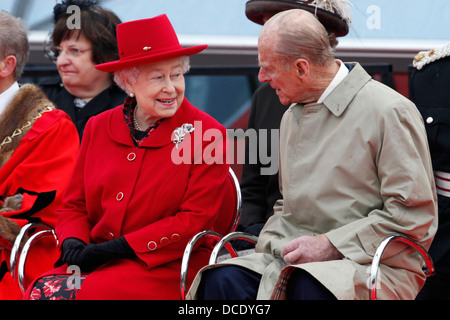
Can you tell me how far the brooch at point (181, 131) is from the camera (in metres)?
3.22

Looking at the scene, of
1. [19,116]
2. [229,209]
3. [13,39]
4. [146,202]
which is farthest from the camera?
[13,39]

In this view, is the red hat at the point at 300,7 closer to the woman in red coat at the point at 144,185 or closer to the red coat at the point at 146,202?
the woman in red coat at the point at 144,185

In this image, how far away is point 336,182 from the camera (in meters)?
2.84

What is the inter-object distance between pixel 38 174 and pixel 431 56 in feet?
6.59

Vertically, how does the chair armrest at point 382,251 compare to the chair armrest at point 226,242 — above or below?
above

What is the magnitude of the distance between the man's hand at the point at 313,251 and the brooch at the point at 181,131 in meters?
0.76

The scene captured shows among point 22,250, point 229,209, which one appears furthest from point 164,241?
point 22,250

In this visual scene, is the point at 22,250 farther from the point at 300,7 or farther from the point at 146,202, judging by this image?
the point at 300,7

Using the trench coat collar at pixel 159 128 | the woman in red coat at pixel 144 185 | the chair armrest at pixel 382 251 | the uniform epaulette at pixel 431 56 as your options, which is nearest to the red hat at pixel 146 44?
the woman in red coat at pixel 144 185

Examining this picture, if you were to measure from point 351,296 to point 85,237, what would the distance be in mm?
1281

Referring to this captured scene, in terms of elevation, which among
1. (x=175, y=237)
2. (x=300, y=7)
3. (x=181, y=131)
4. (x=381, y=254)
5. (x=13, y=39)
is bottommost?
(x=175, y=237)

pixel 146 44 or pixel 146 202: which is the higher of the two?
pixel 146 44
